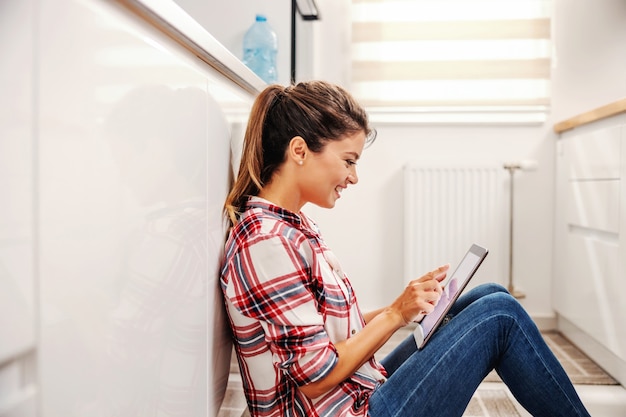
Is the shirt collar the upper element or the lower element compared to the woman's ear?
lower

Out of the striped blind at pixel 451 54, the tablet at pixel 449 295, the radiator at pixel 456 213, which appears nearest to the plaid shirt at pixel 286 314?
the tablet at pixel 449 295

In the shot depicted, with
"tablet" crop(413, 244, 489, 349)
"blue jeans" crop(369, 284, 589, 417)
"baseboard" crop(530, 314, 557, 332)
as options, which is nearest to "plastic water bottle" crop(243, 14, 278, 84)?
"tablet" crop(413, 244, 489, 349)

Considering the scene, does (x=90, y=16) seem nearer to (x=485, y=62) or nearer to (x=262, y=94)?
(x=262, y=94)

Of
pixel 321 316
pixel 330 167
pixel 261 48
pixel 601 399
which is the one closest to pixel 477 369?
pixel 321 316

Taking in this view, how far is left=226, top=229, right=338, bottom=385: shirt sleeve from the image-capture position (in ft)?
2.53

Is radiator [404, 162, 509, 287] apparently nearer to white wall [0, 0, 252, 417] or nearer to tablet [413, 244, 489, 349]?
tablet [413, 244, 489, 349]

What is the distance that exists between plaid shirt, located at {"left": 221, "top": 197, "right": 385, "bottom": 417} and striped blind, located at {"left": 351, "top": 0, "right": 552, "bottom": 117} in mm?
1462

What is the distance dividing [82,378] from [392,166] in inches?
76.1

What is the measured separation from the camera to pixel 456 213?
2.18m

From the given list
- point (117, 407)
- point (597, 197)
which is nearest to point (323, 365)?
point (117, 407)

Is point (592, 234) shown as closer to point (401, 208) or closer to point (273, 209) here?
point (401, 208)

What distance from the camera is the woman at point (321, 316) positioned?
78cm

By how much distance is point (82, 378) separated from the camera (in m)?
0.45

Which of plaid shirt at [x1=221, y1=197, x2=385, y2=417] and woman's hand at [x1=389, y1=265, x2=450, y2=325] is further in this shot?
woman's hand at [x1=389, y1=265, x2=450, y2=325]
